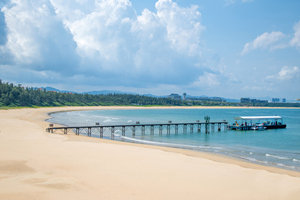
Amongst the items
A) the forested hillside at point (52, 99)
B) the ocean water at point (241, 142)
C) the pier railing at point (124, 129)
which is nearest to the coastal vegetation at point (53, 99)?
the forested hillside at point (52, 99)

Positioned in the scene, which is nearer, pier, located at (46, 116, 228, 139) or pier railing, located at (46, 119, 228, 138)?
pier railing, located at (46, 119, 228, 138)

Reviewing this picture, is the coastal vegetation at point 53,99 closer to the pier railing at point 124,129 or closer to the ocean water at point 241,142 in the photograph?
the ocean water at point 241,142

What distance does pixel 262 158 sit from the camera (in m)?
23.4

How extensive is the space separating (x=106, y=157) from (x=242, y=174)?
32.2 ft

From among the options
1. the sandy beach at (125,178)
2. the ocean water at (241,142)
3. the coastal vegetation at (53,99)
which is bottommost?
the ocean water at (241,142)

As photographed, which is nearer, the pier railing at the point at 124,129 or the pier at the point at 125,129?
the pier railing at the point at 124,129

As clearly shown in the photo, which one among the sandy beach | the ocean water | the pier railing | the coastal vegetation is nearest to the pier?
the pier railing

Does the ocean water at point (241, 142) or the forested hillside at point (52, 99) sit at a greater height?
the forested hillside at point (52, 99)

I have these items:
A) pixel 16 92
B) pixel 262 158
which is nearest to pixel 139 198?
pixel 262 158

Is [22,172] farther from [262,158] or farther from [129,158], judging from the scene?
[262,158]

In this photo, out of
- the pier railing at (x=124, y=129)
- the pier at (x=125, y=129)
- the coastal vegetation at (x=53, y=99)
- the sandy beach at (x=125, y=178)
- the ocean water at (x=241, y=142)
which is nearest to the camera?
the sandy beach at (x=125, y=178)

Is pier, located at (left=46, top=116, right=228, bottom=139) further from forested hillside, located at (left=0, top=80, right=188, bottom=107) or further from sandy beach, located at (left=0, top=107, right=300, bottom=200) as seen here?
forested hillside, located at (left=0, top=80, right=188, bottom=107)

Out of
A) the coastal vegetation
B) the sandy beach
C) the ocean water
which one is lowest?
the ocean water

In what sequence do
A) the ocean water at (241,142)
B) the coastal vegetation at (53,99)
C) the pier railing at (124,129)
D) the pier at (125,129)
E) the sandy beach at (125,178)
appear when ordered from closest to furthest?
1. the sandy beach at (125,178)
2. the ocean water at (241,142)
3. the pier railing at (124,129)
4. the pier at (125,129)
5. the coastal vegetation at (53,99)
